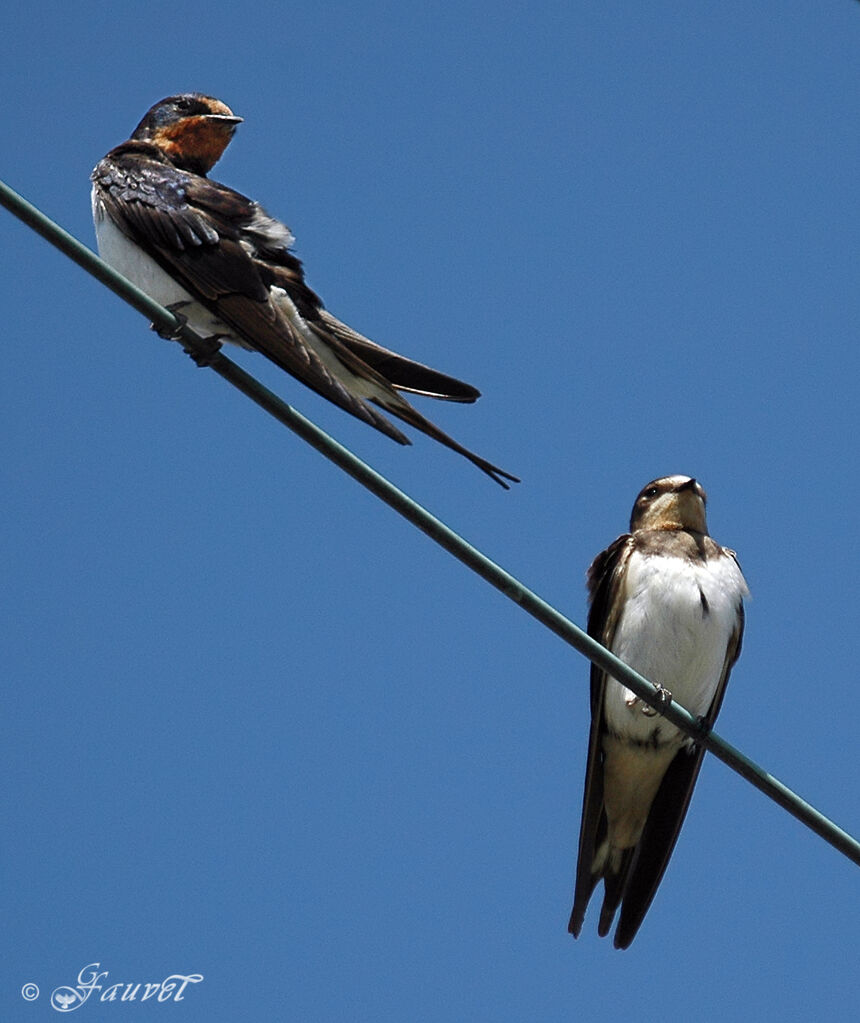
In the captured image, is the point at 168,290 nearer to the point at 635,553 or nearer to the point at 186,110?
the point at 186,110

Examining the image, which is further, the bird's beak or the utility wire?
the bird's beak

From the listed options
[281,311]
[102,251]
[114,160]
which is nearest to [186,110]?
[114,160]

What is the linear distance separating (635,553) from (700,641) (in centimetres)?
42

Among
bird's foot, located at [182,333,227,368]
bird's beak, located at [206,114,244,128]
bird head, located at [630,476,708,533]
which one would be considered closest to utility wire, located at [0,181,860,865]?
bird's foot, located at [182,333,227,368]

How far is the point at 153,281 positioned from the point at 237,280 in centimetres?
28

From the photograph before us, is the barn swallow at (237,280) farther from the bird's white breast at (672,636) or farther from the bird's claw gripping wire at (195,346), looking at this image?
the bird's white breast at (672,636)

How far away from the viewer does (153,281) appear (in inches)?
174

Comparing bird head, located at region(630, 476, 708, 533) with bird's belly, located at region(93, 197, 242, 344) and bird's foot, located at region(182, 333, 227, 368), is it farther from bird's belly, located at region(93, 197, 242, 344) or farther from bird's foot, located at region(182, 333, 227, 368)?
bird's foot, located at region(182, 333, 227, 368)

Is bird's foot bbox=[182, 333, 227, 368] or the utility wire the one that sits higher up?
bird's foot bbox=[182, 333, 227, 368]

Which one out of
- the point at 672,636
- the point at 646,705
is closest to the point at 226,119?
the point at 672,636

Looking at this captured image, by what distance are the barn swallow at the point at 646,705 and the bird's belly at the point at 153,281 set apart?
190cm

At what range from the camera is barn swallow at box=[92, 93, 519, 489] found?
412cm

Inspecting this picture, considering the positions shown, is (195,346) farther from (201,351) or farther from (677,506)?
(677,506)

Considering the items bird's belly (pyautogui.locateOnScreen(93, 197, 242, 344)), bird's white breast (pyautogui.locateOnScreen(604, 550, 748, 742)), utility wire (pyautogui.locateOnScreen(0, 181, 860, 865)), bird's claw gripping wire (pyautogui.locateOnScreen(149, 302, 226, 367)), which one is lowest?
utility wire (pyautogui.locateOnScreen(0, 181, 860, 865))
